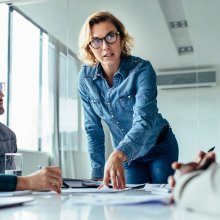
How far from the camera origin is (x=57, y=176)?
45.1 inches

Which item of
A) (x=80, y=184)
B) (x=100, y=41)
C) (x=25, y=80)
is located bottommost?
(x=80, y=184)

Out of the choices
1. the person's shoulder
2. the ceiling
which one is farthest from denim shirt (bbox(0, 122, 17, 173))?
the ceiling

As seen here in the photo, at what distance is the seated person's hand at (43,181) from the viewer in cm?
113

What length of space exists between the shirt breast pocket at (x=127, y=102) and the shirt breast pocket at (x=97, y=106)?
0.12 meters

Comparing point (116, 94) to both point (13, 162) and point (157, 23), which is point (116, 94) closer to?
point (13, 162)

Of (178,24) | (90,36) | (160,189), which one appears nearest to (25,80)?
(178,24)

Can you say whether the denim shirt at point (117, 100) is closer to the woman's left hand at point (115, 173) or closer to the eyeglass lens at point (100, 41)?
the eyeglass lens at point (100, 41)

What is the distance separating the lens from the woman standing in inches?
67.1

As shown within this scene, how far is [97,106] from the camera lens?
1.82 m

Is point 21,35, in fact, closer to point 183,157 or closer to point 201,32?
point 201,32

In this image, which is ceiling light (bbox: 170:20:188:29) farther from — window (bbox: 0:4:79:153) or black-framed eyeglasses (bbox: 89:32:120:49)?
black-framed eyeglasses (bbox: 89:32:120:49)

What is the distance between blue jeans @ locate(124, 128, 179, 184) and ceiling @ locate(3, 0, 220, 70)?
253cm

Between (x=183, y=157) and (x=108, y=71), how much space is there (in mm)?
2711

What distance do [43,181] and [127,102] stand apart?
28.2 inches
